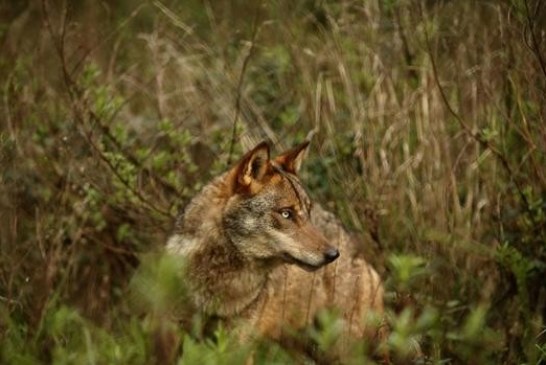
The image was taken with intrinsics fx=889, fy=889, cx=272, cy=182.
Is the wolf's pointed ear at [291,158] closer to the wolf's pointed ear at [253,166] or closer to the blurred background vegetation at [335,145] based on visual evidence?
the wolf's pointed ear at [253,166]

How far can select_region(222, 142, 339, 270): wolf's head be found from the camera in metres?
5.25

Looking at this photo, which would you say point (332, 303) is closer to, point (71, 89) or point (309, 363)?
point (309, 363)

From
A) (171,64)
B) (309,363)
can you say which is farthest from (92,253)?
(309,363)

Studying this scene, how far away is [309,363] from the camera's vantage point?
4.76 meters

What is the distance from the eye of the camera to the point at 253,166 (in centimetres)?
532

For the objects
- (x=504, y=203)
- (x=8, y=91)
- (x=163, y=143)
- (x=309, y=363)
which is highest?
(x=8, y=91)

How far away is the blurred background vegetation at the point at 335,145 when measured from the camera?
5895 mm

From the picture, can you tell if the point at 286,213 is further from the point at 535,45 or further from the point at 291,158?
the point at 535,45

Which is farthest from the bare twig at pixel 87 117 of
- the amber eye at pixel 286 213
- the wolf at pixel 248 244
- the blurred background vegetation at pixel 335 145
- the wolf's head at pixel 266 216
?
the amber eye at pixel 286 213

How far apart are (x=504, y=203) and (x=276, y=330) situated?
205cm

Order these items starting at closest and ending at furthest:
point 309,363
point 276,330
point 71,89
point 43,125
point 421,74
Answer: point 309,363 → point 276,330 → point 71,89 → point 43,125 → point 421,74

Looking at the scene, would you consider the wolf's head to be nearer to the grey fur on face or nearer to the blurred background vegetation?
the grey fur on face

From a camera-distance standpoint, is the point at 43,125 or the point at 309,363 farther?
the point at 43,125

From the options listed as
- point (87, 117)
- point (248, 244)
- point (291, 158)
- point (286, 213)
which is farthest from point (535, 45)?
point (87, 117)
